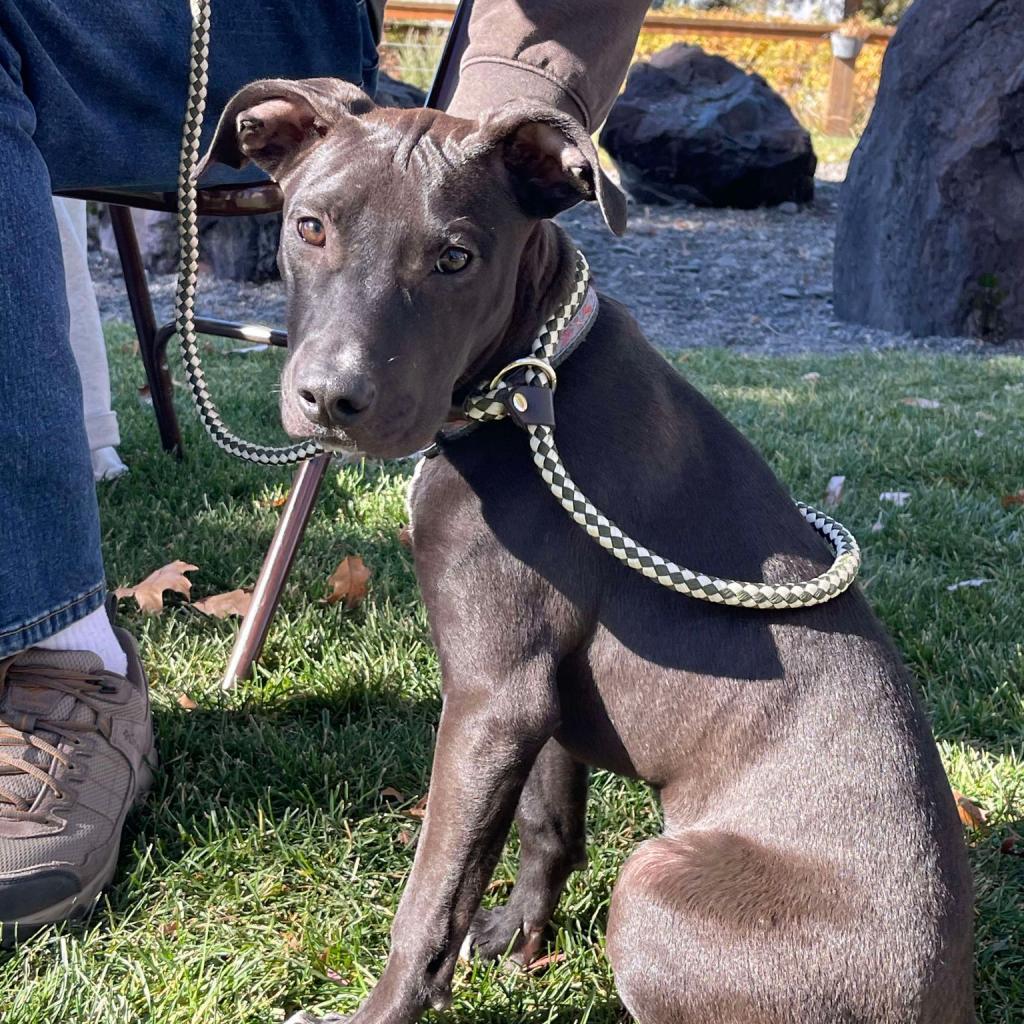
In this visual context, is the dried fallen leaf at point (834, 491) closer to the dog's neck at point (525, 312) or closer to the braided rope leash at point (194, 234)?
the braided rope leash at point (194, 234)

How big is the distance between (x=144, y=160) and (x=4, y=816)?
152 cm

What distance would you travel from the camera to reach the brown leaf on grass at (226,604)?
346 centimetres

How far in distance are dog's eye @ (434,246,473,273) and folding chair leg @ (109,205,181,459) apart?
257cm

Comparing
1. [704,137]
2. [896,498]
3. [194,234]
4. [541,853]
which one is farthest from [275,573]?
[704,137]

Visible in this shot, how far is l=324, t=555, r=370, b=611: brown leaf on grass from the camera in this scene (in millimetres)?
3605

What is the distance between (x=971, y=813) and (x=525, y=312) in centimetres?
158

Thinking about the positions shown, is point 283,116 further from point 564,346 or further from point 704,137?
point 704,137

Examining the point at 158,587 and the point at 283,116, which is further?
the point at 158,587

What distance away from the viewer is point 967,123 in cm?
835

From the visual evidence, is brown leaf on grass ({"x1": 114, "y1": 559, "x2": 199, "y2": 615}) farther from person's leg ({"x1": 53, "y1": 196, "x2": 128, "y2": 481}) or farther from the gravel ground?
the gravel ground

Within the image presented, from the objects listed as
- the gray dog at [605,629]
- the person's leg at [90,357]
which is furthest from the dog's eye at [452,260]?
the person's leg at [90,357]


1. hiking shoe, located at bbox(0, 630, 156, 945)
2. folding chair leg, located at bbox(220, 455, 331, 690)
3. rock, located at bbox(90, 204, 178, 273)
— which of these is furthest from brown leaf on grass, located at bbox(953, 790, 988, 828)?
rock, located at bbox(90, 204, 178, 273)

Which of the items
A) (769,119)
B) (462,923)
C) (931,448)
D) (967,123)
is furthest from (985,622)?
(769,119)

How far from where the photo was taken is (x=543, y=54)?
2488mm
